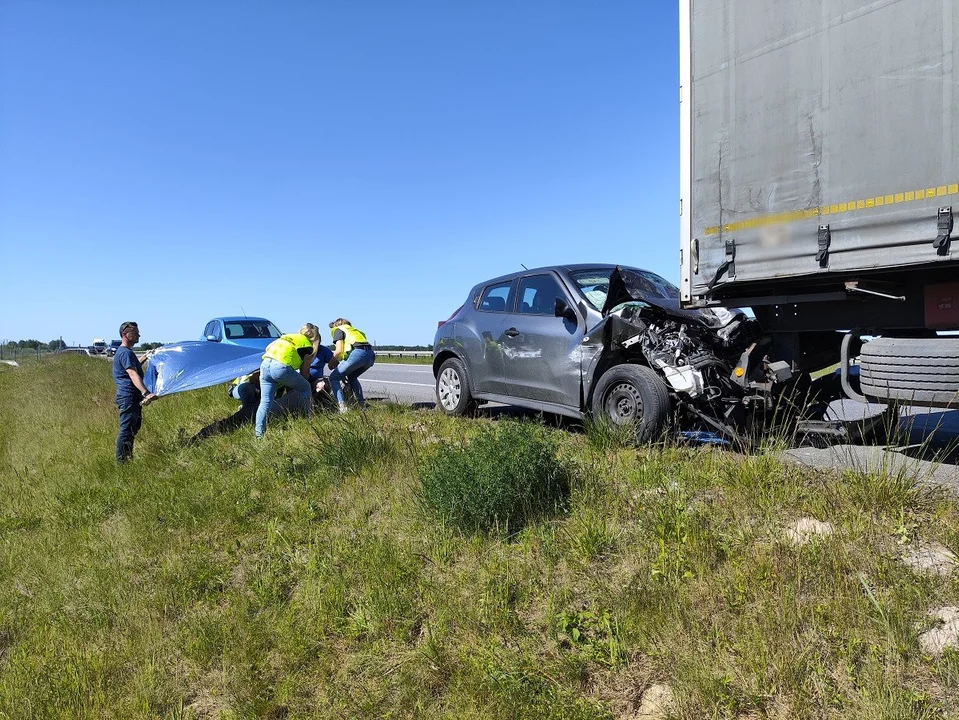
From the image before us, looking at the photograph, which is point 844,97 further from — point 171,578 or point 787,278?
point 171,578

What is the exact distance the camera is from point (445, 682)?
3041mm

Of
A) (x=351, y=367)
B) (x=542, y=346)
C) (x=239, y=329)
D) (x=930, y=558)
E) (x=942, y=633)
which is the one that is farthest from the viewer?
(x=239, y=329)

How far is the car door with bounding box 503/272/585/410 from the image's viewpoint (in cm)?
627

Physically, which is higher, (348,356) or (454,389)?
(348,356)

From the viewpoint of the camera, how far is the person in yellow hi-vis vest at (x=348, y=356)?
8.74 metres

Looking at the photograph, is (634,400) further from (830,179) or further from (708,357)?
(830,179)

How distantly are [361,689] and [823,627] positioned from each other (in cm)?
212

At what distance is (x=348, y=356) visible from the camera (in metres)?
8.80

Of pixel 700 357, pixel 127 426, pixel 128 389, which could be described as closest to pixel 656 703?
pixel 700 357

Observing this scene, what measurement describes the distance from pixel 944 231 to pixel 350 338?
6735 mm

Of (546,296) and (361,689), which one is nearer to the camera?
(361,689)

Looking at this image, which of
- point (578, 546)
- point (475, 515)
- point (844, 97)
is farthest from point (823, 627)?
point (844, 97)

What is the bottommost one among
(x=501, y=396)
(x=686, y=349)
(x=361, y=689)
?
(x=361, y=689)

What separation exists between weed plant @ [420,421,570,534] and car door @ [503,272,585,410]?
1723mm
